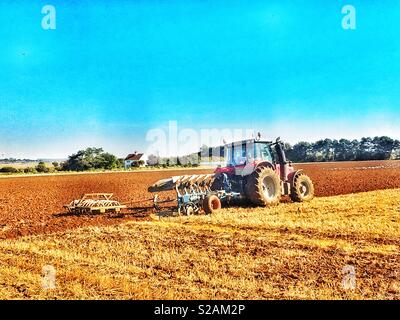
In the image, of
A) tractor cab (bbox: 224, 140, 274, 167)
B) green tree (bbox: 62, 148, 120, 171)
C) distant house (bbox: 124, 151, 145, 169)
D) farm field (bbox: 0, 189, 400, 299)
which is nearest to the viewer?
farm field (bbox: 0, 189, 400, 299)

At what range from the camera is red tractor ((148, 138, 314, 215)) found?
42.0 feet

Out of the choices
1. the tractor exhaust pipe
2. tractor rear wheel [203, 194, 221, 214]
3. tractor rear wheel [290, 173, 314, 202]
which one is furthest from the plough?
tractor rear wheel [290, 173, 314, 202]

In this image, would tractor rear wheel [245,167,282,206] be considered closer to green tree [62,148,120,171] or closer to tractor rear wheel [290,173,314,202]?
tractor rear wheel [290,173,314,202]

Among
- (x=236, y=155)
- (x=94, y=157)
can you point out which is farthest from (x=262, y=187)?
(x=94, y=157)

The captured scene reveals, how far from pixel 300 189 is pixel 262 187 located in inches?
94.0

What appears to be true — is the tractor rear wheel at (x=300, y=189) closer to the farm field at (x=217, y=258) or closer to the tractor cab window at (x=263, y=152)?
the tractor cab window at (x=263, y=152)

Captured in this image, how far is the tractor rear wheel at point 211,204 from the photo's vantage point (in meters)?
12.5

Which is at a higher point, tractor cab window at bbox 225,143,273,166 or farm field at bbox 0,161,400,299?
tractor cab window at bbox 225,143,273,166

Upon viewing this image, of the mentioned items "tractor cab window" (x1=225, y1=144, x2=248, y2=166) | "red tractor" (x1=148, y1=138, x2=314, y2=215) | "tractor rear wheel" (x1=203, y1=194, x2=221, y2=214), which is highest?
"tractor cab window" (x1=225, y1=144, x2=248, y2=166)

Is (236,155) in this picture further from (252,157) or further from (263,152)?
(263,152)

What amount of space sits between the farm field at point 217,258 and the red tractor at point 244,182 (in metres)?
1.23

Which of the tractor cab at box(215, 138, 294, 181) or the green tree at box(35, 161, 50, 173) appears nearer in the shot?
the tractor cab at box(215, 138, 294, 181)

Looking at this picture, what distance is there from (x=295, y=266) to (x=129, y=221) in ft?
21.1
